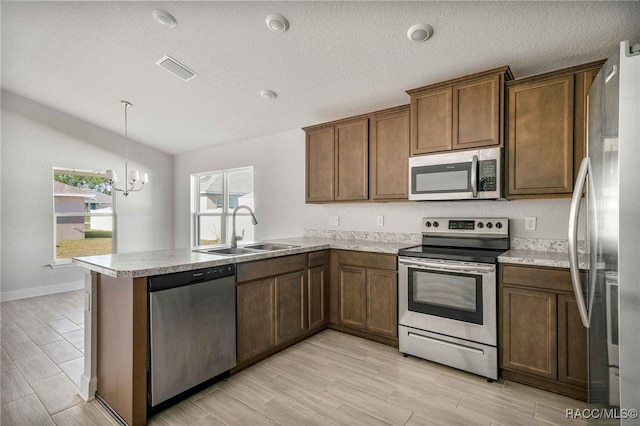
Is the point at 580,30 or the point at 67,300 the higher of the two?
the point at 580,30

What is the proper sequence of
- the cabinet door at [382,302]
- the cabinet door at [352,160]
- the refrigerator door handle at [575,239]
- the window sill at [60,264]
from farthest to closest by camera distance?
1. the window sill at [60,264]
2. the cabinet door at [352,160]
3. the cabinet door at [382,302]
4. the refrigerator door handle at [575,239]

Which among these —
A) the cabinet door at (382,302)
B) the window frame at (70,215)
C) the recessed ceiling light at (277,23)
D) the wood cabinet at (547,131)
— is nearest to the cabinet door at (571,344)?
the wood cabinet at (547,131)

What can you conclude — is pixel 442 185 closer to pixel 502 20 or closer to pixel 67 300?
pixel 502 20

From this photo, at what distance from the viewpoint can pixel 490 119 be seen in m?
2.45

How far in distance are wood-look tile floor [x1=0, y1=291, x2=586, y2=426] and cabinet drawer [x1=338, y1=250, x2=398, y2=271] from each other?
30.2 inches

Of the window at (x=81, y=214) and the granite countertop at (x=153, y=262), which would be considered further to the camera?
the window at (x=81, y=214)

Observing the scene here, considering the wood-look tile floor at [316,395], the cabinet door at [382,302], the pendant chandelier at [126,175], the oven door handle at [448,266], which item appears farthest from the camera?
the pendant chandelier at [126,175]

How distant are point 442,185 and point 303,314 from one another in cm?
177

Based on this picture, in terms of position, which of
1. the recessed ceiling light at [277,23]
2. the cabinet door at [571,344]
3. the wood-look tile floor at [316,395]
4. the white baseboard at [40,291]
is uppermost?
the recessed ceiling light at [277,23]

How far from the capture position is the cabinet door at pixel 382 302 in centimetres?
279

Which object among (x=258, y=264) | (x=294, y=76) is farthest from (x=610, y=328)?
(x=294, y=76)

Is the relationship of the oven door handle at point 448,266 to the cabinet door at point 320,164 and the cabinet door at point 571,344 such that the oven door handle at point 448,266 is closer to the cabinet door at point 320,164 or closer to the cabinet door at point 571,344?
the cabinet door at point 571,344

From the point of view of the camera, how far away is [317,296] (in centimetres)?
313

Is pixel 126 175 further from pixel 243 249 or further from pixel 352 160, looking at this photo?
pixel 352 160
